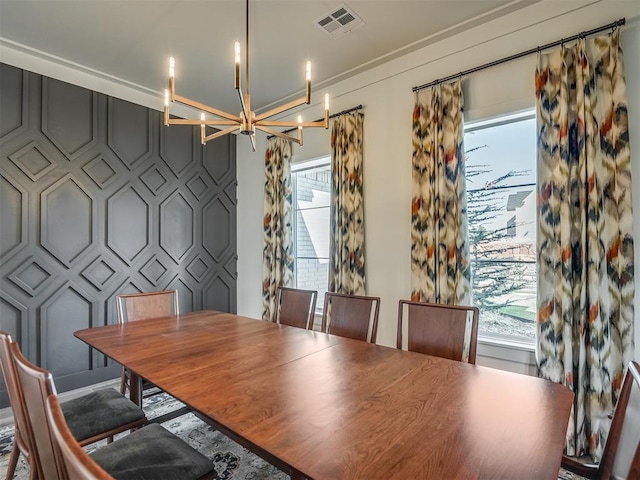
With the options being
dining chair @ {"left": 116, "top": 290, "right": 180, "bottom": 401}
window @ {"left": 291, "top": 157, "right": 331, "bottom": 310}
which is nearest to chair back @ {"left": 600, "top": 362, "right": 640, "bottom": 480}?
dining chair @ {"left": 116, "top": 290, "right": 180, "bottom": 401}

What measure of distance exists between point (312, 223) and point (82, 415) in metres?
2.78

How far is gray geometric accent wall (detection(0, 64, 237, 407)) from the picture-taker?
8.80ft

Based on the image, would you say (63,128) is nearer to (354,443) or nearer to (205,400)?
(205,400)

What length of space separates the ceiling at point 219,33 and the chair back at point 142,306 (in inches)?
80.9

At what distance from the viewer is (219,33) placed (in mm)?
2561

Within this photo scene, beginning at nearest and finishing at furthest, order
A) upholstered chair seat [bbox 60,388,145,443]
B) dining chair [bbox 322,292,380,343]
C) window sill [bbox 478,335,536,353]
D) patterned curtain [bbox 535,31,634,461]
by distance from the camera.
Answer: upholstered chair seat [bbox 60,388,145,443] < patterned curtain [bbox 535,31,634,461] < dining chair [bbox 322,292,380,343] < window sill [bbox 478,335,536,353]

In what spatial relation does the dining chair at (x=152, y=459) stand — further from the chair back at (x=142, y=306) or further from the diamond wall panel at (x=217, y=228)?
the diamond wall panel at (x=217, y=228)

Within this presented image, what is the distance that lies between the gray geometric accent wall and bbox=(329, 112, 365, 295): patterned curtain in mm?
1711

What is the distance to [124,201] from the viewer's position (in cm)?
331

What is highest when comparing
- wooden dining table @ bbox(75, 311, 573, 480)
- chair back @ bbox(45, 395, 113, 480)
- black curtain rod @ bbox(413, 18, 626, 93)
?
black curtain rod @ bbox(413, 18, 626, 93)

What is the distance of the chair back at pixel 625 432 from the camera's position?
868mm

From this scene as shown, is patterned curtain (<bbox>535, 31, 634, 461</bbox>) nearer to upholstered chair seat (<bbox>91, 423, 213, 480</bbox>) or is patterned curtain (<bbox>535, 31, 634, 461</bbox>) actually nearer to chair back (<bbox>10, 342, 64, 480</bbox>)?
upholstered chair seat (<bbox>91, 423, 213, 480</bbox>)

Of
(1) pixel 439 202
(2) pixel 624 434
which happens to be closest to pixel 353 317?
(1) pixel 439 202

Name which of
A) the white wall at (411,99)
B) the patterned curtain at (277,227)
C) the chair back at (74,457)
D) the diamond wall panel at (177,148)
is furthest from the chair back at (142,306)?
the chair back at (74,457)
